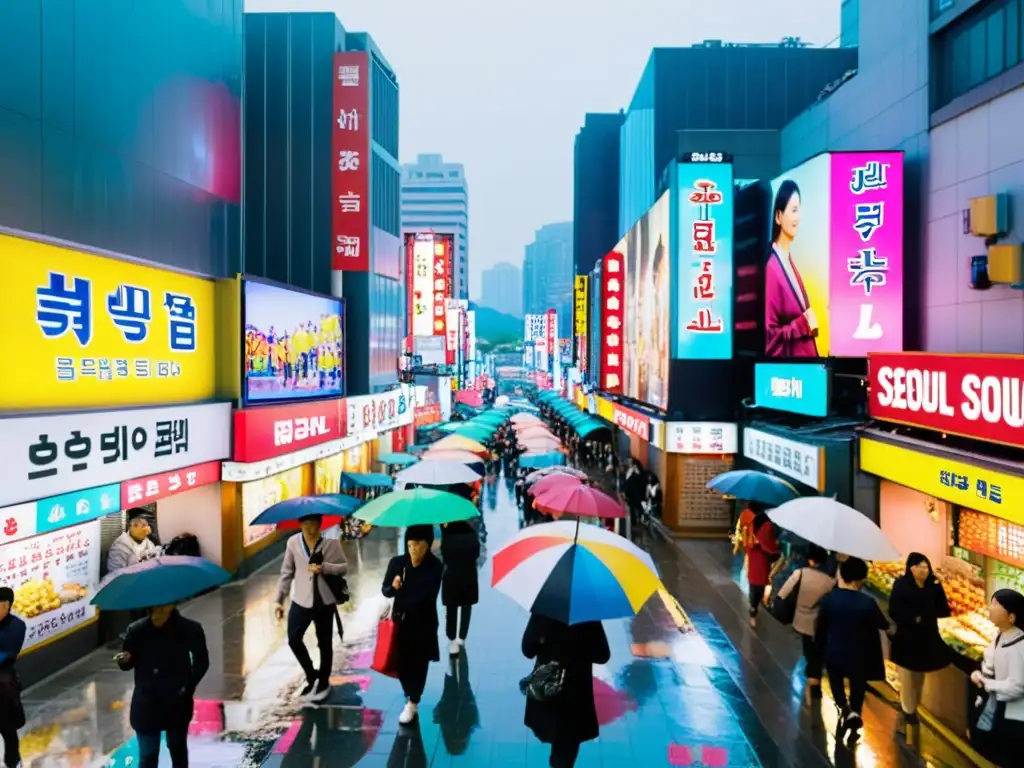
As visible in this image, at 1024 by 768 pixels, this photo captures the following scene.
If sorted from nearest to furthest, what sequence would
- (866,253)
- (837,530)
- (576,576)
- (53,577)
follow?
1. (576,576)
2. (837,530)
3. (53,577)
4. (866,253)

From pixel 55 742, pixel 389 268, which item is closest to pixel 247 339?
pixel 55 742

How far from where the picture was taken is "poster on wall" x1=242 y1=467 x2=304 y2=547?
16438mm

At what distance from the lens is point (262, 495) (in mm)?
17594

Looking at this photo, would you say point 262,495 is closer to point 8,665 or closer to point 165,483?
point 165,483

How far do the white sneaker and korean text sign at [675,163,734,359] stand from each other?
48.0 ft

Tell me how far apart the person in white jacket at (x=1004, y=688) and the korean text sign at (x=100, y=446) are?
9.81 meters

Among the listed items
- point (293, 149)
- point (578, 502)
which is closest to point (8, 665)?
point (578, 502)

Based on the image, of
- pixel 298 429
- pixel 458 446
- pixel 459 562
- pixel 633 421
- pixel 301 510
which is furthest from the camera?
pixel 633 421

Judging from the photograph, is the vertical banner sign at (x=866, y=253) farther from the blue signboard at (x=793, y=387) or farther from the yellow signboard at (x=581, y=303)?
the yellow signboard at (x=581, y=303)

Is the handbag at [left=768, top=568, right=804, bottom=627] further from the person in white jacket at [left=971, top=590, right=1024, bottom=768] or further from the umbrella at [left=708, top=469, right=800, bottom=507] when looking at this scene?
the umbrella at [left=708, top=469, right=800, bottom=507]

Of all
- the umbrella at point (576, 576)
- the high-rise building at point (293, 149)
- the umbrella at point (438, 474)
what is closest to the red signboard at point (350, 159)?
the high-rise building at point (293, 149)

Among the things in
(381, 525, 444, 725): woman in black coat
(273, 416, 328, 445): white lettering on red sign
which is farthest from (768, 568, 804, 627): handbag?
(273, 416, 328, 445): white lettering on red sign

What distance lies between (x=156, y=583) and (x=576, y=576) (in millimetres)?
3170

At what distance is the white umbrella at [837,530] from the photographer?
848 cm
